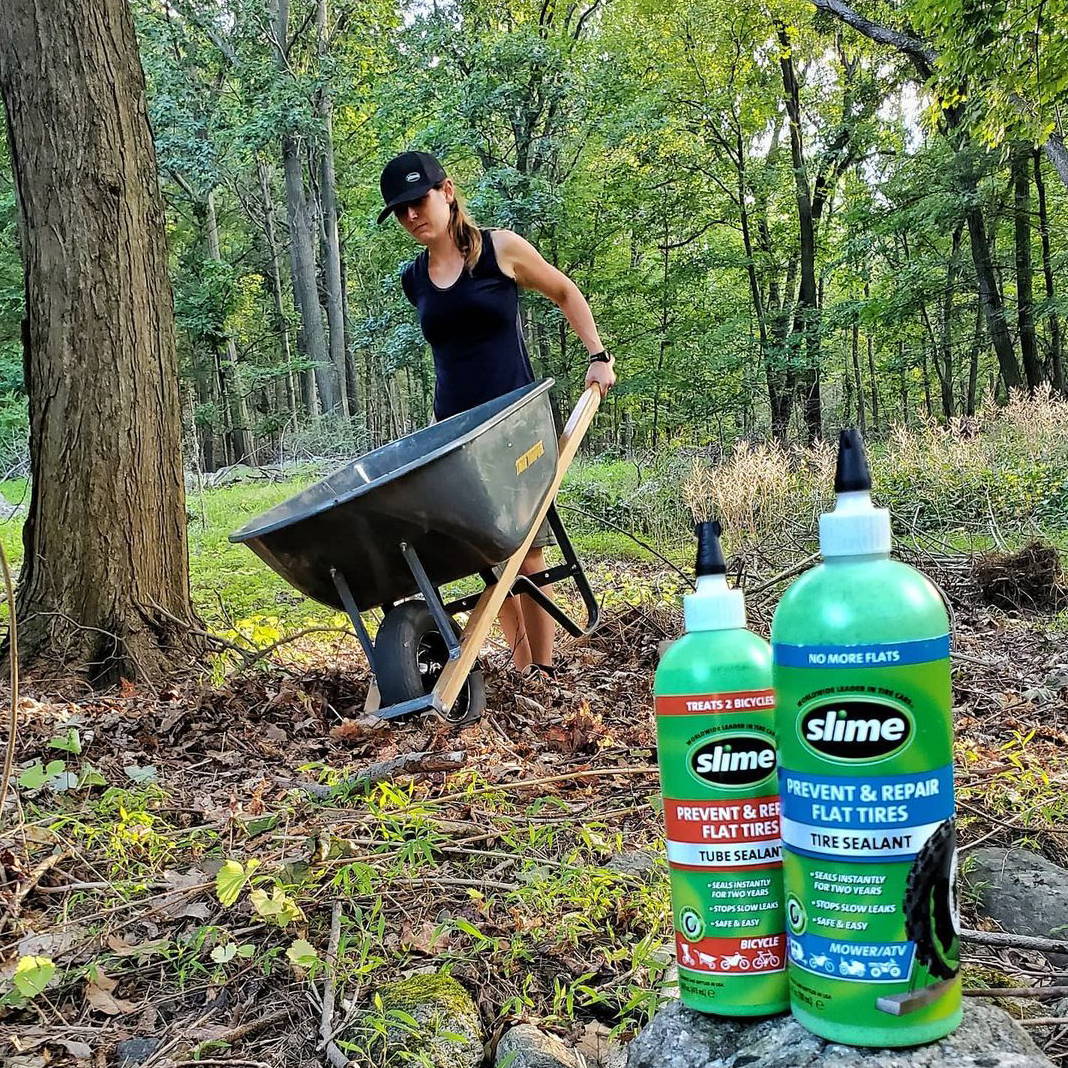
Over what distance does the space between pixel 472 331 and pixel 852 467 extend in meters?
2.67

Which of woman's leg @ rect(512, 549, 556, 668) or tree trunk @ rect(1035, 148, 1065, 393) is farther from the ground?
tree trunk @ rect(1035, 148, 1065, 393)

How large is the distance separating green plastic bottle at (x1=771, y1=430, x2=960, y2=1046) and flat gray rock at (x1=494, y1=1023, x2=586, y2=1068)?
0.63m

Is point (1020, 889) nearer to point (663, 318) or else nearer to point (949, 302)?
point (663, 318)

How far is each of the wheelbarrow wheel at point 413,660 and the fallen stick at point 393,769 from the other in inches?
5.9

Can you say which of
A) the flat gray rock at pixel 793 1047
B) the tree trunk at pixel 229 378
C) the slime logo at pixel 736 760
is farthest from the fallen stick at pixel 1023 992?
the tree trunk at pixel 229 378

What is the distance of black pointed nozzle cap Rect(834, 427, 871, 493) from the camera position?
2.72 ft

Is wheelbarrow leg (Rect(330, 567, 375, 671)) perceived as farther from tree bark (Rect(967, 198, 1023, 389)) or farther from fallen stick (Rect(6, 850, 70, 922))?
tree bark (Rect(967, 198, 1023, 389))

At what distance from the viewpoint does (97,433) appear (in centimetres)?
322

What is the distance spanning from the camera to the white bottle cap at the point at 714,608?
3.03 feet

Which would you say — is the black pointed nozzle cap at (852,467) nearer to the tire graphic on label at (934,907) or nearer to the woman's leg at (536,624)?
the tire graphic on label at (934,907)

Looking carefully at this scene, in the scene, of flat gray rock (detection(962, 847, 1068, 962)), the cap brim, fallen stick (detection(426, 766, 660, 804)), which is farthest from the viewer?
the cap brim

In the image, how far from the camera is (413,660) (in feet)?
9.10

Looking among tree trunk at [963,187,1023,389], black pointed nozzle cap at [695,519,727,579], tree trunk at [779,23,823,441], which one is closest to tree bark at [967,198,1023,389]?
tree trunk at [963,187,1023,389]

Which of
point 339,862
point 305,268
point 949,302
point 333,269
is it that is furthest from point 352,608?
point 333,269
